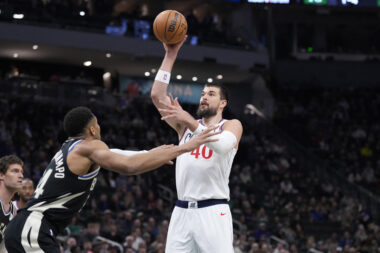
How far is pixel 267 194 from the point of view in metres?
24.2

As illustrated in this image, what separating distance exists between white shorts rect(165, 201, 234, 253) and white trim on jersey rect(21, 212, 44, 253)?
1.75m

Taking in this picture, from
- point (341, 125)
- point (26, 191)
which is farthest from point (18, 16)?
point (26, 191)

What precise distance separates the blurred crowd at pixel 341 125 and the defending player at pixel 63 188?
22.4m

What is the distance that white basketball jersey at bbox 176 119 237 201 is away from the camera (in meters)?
7.31

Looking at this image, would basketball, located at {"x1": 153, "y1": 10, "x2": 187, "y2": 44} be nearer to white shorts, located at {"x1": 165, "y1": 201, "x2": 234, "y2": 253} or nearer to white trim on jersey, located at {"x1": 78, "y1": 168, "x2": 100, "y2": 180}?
white shorts, located at {"x1": 165, "y1": 201, "x2": 234, "y2": 253}

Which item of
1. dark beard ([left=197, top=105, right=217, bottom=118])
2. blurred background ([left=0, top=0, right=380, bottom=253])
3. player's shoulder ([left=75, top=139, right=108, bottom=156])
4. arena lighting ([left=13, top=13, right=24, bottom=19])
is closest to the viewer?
player's shoulder ([left=75, top=139, right=108, bottom=156])

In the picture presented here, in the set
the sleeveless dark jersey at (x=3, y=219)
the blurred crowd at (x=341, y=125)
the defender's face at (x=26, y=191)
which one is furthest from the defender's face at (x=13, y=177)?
the blurred crowd at (x=341, y=125)

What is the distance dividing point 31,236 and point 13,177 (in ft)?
6.62

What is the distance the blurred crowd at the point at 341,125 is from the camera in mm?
28281

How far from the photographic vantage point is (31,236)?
5926 millimetres

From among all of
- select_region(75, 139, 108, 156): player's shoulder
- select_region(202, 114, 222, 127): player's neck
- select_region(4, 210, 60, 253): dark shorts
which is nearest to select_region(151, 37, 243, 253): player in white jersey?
select_region(202, 114, 222, 127): player's neck

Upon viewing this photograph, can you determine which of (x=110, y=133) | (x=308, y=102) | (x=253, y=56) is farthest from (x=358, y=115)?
(x=110, y=133)

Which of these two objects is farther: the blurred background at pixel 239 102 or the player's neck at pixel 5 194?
the blurred background at pixel 239 102

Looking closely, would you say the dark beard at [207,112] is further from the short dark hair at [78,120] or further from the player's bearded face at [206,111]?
the short dark hair at [78,120]
